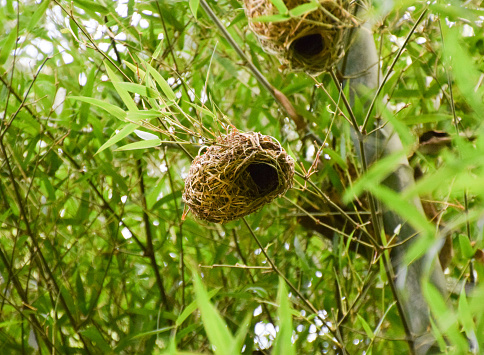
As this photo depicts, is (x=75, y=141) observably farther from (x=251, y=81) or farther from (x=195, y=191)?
(x=195, y=191)

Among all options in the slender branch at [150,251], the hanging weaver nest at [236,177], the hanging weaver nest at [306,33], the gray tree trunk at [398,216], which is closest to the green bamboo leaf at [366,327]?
the gray tree trunk at [398,216]

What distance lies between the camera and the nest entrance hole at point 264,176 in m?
0.66

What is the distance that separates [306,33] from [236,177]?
0.16 meters

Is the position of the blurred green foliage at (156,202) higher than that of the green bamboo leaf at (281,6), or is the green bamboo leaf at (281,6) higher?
the green bamboo leaf at (281,6)

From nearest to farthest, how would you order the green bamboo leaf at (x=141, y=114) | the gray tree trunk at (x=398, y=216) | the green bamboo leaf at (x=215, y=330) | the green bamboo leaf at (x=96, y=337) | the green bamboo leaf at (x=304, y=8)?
the green bamboo leaf at (x=215, y=330)
the green bamboo leaf at (x=304, y=8)
the green bamboo leaf at (x=141, y=114)
the gray tree trunk at (x=398, y=216)
the green bamboo leaf at (x=96, y=337)

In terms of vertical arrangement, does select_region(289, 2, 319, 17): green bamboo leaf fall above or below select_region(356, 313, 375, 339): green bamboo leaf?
above

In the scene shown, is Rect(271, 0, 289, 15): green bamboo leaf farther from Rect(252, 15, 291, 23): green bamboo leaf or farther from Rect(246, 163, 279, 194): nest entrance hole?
Rect(246, 163, 279, 194): nest entrance hole

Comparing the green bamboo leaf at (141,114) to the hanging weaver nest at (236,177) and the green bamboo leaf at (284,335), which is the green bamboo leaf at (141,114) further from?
the green bamboo leaf at (284,335)

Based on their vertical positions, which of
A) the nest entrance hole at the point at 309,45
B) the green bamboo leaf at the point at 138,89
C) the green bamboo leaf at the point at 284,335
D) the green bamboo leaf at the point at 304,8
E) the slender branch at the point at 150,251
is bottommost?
the slender branch at the point at 150,251

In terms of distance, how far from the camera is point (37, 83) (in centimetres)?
107

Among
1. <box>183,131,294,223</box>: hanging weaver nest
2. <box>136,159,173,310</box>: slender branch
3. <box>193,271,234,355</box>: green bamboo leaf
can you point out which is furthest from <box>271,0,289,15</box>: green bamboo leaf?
<box>136,159,173,310</box>: slender branch

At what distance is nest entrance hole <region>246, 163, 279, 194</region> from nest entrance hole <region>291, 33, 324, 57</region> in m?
0.13

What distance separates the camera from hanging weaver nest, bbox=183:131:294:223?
625 millimetres

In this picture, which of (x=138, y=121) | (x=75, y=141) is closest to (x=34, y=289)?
(x=75, y=141)
